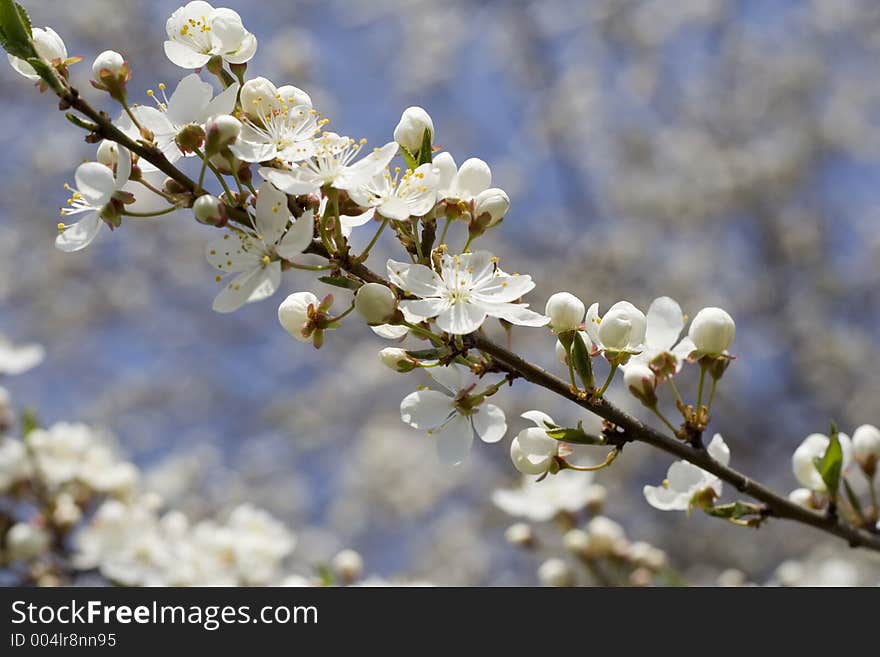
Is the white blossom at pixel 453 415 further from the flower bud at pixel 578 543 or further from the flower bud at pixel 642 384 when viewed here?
the flower bud at pixel 578 543

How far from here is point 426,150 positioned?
128cm

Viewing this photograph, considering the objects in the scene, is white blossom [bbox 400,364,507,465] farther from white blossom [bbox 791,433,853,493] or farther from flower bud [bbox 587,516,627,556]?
flower bud [bbox 587,516,627,556]

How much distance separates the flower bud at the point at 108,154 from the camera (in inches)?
48.4

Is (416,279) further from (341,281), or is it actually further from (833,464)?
(833,464)

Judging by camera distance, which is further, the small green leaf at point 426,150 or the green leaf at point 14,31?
the small green leaf at point 426,150

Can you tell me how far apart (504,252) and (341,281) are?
20.6 feet

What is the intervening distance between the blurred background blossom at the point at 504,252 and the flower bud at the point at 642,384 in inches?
202

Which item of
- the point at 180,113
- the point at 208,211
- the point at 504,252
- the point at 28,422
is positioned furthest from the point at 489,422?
the point at 504,252

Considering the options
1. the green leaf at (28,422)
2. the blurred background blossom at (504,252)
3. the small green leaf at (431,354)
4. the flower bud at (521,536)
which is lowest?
the small green leaf at (431,354)

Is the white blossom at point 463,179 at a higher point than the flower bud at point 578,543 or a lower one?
higher

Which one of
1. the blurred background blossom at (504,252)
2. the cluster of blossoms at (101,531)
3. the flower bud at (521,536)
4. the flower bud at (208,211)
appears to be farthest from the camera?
the blurred background blossom at (504,252)

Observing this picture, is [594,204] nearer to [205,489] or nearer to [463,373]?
[205,489]

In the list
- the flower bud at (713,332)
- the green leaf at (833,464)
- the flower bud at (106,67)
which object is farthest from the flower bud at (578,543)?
the flower bud at (106,67)
